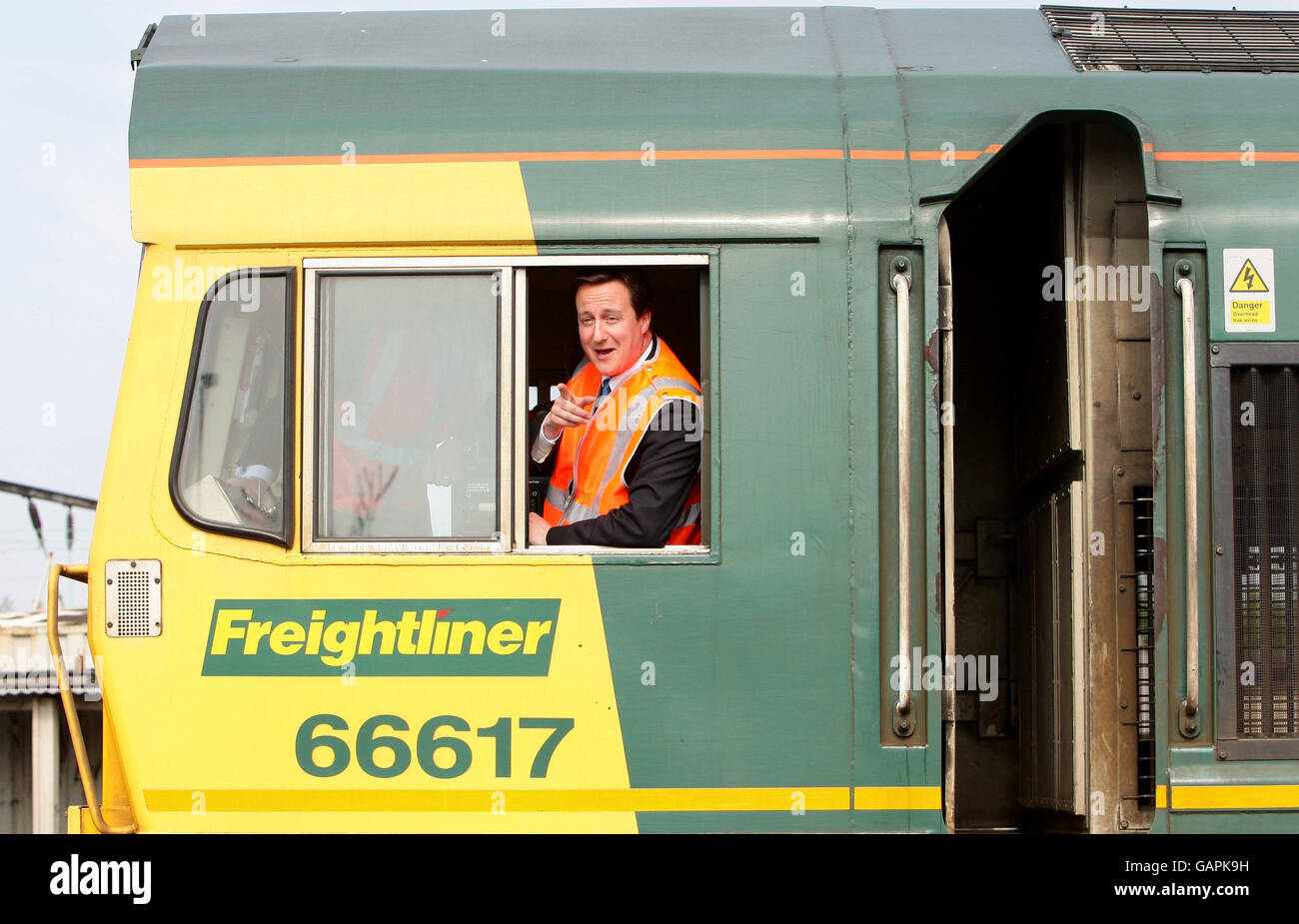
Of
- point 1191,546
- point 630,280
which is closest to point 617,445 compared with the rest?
point 630,280

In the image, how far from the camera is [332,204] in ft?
12.7

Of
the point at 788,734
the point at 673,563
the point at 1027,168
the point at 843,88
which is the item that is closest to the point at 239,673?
the point at 673,563

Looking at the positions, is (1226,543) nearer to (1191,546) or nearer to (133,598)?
(1191,546)

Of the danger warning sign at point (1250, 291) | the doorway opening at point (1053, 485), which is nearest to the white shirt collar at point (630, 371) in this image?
the doorway opening at point (1053, 485)

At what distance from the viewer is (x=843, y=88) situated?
13.1ft

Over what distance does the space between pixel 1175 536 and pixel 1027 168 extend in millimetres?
1529

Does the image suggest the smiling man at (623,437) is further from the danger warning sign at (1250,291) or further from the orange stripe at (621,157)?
the danger warning sign at (1250,291)

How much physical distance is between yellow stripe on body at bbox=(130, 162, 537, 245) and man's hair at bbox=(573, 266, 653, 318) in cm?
25

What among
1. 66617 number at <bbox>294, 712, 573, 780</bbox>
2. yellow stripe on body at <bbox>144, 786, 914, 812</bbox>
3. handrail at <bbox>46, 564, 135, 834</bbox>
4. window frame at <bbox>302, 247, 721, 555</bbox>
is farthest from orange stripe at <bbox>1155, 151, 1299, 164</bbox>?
handrail at <bbox>46, 564, 135, 834</bbox>

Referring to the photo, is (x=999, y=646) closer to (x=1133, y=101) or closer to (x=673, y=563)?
(x=673, y=563)

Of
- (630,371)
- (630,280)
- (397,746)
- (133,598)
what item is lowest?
(397,746)

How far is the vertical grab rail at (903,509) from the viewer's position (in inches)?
144

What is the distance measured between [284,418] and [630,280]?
117 centimetres
